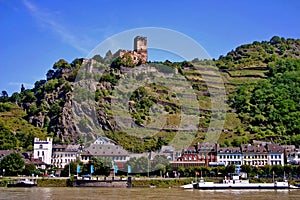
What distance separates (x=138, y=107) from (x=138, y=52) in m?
41.9

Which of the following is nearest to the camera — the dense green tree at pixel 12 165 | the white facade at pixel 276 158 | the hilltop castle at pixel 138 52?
the dense green tree at pixel 12 165

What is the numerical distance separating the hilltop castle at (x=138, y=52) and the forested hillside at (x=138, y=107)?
176 inches

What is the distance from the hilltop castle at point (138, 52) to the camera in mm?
162725

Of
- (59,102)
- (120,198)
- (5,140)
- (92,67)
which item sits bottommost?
(120,198)

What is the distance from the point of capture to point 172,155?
9612 cm

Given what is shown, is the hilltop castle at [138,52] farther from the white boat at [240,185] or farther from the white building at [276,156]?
the white boat at [240,185]

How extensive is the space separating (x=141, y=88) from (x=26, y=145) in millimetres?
41377

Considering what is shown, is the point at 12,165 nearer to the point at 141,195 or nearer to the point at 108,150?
the point at 108,150

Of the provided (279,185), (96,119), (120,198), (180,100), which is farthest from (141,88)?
(120,198)

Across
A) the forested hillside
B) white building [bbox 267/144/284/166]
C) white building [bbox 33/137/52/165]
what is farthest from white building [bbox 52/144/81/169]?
white building [bbox 267/144/284/166]

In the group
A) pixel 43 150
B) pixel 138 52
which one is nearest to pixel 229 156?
pixel 43 150

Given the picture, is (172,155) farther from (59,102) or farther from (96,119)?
(59,102)

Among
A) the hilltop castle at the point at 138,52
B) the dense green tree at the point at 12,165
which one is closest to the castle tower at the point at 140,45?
the hilltop castle at the point at 138,52

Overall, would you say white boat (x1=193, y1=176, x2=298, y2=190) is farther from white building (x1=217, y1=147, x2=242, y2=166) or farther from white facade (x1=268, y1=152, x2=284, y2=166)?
white building (x1=217, y1=147, x2=242, y2=166)
